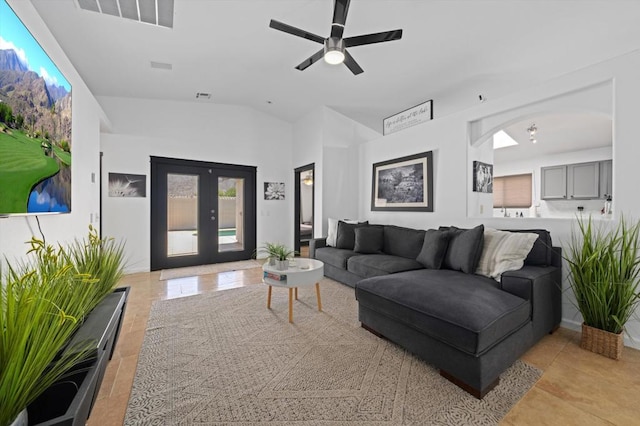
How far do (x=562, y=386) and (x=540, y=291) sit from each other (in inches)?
27.1

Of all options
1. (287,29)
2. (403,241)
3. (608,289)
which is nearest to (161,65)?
(287,29)

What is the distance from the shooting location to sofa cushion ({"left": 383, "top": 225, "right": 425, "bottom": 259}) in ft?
12.4

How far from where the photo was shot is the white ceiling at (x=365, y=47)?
104 inches

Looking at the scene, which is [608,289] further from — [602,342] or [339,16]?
[339,16]

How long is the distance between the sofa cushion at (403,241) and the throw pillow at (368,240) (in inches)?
4.1

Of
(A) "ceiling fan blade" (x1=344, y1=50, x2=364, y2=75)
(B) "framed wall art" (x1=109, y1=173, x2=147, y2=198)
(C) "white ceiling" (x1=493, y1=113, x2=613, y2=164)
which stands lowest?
(B) "framed wall art" (x1=109, y1=173, x2=147, y2=198)

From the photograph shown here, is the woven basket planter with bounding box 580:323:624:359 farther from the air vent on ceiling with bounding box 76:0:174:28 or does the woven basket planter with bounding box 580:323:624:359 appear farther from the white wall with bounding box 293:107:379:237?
the air vent on ceiling with bounding box 76:0:174:28

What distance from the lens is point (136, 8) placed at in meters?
2.65

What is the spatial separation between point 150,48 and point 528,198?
7941mm

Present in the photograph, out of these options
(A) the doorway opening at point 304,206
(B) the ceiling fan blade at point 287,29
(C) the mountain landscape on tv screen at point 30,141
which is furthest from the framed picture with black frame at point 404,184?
(C) the mountain landscape on tv screen at point 30,141

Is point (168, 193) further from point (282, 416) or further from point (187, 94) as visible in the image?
point (282, 416)

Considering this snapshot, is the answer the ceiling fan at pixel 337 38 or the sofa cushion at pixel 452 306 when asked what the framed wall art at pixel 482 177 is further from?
the ceiling fan at pixel 337 38

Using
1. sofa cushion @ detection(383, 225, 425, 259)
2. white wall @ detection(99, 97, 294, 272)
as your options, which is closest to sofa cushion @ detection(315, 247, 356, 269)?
sofa cushion @ detection(383, 225, 425, 259)

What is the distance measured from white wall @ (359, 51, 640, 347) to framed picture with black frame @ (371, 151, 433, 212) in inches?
4.0
